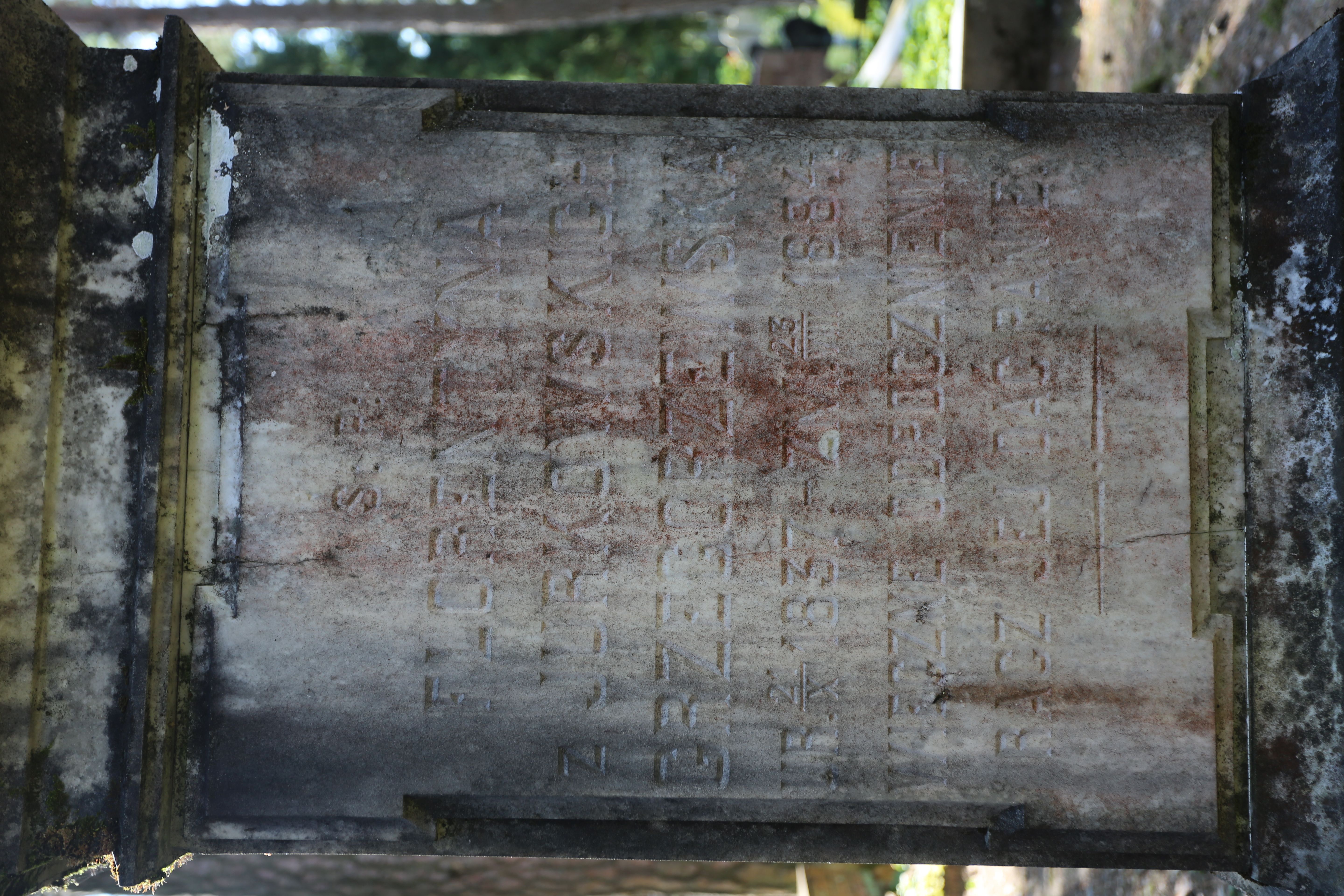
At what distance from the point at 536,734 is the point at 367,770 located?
59 centimetres

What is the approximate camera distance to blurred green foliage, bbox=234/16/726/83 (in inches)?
490

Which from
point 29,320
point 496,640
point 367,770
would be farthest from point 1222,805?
point 29,320

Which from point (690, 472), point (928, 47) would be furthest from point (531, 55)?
point (690, 472)

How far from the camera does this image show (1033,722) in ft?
10.2

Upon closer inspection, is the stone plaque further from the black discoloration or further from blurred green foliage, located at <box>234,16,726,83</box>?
blurred green foliage, located at <box>234,16,726,83</box>

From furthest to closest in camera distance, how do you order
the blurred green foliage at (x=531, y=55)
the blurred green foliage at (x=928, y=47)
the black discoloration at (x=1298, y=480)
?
the blurred green foliage at (x=531, y=55)
the blurred green foliage at (x=928, y=47)
the black discoloration at (x=1298, y=480)

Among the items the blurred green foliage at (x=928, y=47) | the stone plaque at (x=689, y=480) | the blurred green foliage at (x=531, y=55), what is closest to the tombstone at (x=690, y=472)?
the stone plaque at (x=689, y=480)

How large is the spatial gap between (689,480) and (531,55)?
1096 centimetres

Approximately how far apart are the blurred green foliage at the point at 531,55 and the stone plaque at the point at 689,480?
967 cm

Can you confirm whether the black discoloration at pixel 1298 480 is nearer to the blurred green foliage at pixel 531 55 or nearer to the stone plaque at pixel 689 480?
the stone plaque at pixel 689 480

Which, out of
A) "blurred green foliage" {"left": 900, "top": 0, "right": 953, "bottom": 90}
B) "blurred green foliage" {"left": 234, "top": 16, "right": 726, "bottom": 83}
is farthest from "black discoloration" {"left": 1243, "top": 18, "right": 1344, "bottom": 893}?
"blurred green foliage" {"left": 234, "top": 16, "right": 726, "bottom": 83}

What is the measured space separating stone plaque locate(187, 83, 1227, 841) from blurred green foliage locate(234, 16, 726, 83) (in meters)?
9.67

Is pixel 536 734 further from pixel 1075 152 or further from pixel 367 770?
pixel 1075 152

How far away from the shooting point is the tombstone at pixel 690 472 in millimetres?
3041
